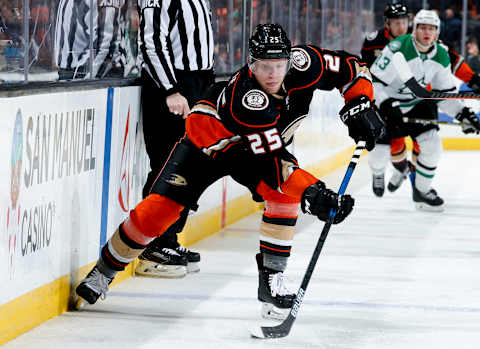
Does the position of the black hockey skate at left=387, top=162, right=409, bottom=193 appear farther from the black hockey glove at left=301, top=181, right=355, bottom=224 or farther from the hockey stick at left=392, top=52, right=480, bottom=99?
the black hockey glove at left=301, top=181, right=355, bottom=224

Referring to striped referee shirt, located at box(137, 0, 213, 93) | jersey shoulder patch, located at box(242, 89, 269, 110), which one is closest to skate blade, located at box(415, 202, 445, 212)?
striped referee shirt, located at box(137, 0, 213, 93)

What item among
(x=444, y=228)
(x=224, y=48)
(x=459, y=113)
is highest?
(x=224, y=48)

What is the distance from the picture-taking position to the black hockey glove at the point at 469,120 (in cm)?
642

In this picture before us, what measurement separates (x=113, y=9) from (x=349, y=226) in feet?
7.52

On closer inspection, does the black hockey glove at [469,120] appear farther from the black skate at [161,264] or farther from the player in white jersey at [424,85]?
the black skate at [161,264]

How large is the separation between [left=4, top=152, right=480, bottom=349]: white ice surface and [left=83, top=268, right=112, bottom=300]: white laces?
0.08m

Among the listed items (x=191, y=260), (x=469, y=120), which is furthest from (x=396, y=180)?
(x=191, y=260)

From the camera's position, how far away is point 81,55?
13.2 ft

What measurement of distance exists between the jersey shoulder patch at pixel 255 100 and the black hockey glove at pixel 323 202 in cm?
30

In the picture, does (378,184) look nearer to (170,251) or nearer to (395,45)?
(395,45)

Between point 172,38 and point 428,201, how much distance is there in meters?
2.94

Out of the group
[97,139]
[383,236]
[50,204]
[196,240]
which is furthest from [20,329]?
[383,236]

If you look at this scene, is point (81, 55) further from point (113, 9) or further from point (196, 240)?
point (196, 240)

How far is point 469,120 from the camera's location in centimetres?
644
